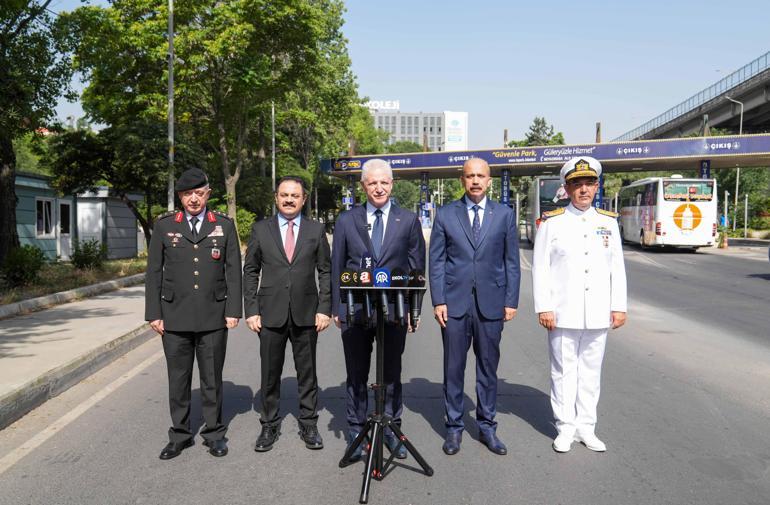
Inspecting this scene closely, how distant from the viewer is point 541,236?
4.41 m

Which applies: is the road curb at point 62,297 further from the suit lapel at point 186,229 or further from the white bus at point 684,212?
the white bus at point 684,212

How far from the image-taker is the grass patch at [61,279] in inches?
447

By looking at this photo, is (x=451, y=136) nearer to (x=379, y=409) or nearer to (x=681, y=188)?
(x=681, y=188)

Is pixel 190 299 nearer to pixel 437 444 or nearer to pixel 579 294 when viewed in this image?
pixel 437 444

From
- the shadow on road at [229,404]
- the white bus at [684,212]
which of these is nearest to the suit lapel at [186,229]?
the shadow on road at [229,404]

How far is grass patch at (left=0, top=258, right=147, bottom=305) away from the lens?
447 inches

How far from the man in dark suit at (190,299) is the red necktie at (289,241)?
1.38 feet

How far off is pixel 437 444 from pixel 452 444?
0.69ft

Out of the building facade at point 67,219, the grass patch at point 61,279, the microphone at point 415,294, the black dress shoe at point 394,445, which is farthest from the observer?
the building facade at point 67,219

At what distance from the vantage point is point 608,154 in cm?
3731

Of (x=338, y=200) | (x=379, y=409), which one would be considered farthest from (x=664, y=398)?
(x=338, y=200)

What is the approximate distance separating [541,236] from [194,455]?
2802mm

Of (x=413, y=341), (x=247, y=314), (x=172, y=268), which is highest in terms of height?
(x=172, y=268)

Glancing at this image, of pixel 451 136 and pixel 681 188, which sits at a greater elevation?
pixel 451 136
